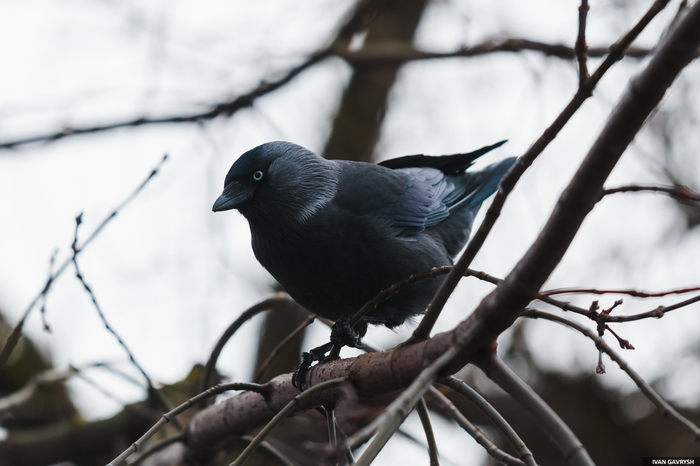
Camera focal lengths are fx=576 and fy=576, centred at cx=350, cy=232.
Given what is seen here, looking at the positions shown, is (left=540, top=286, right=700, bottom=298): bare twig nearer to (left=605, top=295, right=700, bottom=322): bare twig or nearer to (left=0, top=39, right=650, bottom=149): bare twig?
(left=605, top=295, right=700, bottom=322): bare twig

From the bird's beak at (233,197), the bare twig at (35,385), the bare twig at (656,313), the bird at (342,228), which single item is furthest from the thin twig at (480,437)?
the bare twig at (35,385)

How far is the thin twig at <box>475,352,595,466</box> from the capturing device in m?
1.72

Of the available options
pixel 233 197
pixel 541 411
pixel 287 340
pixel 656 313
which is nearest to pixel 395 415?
pixel 541 411

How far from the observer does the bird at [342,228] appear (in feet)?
11.7

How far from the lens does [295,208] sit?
12.6 feet

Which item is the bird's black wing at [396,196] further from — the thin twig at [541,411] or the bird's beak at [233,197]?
the thin twig at [541,411]

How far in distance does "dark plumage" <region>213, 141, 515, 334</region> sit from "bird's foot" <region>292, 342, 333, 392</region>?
0.89ft

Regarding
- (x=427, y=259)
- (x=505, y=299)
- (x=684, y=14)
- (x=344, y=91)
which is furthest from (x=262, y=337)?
(x=684, y=14)

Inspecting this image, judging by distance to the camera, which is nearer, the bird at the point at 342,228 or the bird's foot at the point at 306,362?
the bird's foot at the point at 306,362

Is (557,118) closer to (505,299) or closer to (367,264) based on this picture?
(505,299)

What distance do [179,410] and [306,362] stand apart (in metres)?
1.21

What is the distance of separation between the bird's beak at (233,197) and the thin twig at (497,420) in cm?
216

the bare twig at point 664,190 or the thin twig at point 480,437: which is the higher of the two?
the bare twig at point 664,190

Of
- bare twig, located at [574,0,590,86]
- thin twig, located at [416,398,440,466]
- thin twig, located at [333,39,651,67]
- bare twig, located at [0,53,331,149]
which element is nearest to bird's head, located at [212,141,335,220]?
bare twig, located at [0,53,331,149]
